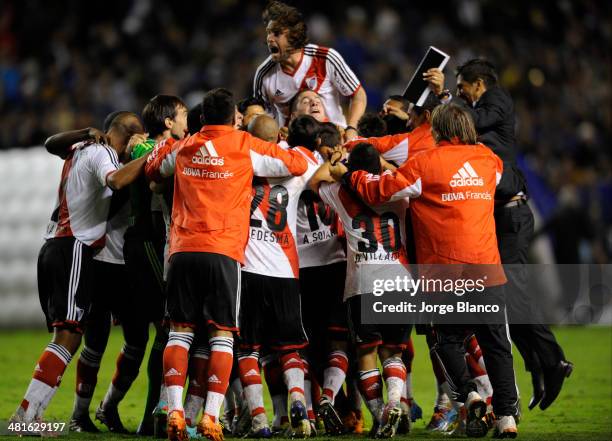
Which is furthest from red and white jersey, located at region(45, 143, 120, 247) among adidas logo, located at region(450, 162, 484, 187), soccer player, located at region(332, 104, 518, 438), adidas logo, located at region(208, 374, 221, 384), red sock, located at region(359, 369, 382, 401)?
adidas logo, located at region(450, 162, 484, 187)

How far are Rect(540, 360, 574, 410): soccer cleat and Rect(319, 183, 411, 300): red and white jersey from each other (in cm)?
174

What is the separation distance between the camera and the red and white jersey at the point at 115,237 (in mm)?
7750

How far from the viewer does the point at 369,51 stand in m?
19.1

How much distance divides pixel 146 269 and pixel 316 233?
4.17ft

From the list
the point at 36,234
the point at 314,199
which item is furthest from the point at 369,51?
the point at 314,199

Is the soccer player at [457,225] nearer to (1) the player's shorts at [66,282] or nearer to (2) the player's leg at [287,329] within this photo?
(2) the player's leg at [287,329]

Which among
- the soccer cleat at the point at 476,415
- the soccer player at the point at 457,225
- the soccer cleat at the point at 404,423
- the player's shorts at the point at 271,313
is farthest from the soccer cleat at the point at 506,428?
the player's shorts at the point at 271,313

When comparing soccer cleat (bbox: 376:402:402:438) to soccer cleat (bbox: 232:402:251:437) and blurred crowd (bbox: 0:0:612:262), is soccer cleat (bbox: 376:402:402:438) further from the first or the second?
blurred crowd (bbox: 0:0:612:262)

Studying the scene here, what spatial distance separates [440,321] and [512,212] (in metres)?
1.34

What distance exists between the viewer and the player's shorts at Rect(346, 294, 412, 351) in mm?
7324

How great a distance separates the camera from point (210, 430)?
6602 millimetres

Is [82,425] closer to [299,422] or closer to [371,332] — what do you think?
[299,422]

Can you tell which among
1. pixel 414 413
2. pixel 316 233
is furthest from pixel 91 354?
pixel 414 413

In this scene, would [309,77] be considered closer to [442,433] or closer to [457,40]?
[442,433]
